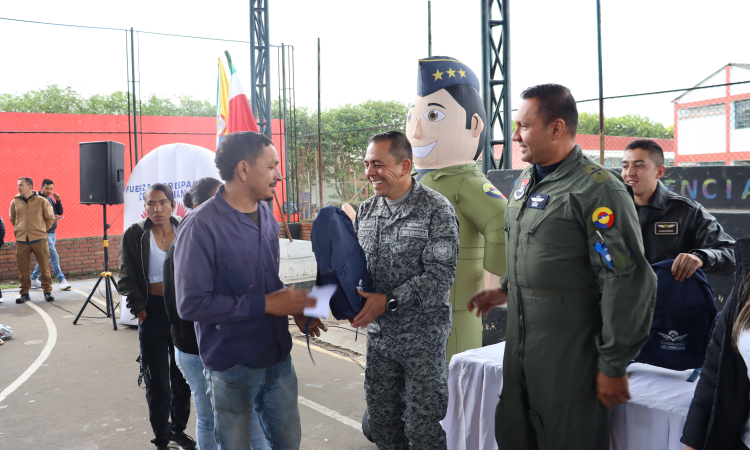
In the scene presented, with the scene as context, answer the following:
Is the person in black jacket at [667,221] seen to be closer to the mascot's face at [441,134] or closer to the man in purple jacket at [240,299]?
the mascot's face at [441,134]

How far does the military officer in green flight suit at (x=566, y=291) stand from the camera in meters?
1.72

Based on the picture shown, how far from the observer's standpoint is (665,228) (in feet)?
8.73

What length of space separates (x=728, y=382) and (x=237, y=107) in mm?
6988

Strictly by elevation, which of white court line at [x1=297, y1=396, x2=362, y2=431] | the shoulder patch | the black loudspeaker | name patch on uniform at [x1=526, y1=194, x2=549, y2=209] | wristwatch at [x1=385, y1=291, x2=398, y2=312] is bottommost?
white court line at [x1=297, y1=396, x2=362, y2=431]

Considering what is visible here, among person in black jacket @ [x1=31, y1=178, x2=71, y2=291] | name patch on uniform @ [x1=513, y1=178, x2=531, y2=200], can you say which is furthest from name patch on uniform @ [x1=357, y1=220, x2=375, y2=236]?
person in black jacket @ [x1=31, y1=178, x2=71, y2=291]

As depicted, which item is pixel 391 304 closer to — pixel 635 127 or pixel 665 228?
pixel 665 228

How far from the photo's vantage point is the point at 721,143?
19.3 m

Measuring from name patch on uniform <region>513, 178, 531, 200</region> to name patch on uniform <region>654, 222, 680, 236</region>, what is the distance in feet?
3.12

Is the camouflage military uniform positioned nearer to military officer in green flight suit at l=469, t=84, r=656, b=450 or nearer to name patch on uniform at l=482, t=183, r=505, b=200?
military officer in green flight suit at l=469, t=84, r=656, b=450

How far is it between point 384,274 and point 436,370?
0.49 metres

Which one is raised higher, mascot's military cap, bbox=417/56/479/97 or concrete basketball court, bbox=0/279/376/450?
mascot's military cap, bbox=417/56/479/97

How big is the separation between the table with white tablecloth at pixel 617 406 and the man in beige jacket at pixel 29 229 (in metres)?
7.86

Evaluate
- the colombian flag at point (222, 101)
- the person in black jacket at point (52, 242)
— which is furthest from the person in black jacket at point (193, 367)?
the person in black jacket at point (52, 242)

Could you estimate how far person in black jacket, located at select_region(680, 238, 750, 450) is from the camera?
4.55 feet
